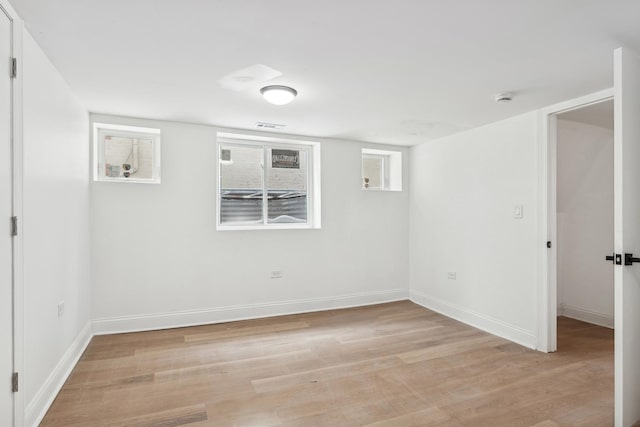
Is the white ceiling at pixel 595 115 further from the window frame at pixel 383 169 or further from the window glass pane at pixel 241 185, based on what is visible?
the window glass pane at pixel 241 185

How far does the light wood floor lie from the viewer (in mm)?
2154

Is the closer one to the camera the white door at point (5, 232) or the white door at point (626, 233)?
the white door at point (5, 232)

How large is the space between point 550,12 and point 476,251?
2723 mm

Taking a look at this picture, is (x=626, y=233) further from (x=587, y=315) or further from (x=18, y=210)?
(x=18, y=210)

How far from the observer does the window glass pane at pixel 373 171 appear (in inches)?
200

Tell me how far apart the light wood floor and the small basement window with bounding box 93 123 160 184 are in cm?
169

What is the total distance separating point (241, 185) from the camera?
4.34 m

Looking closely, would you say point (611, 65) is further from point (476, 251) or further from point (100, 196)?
point (100, 196)

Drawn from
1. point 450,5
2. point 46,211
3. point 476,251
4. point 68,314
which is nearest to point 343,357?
point 476,251

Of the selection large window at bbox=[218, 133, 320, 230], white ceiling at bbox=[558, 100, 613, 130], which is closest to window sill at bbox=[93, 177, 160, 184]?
large window at bbox=[218, 133, 320, 230]

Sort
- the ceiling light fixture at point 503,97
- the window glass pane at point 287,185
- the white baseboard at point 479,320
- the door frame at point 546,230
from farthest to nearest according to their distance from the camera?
1. the window glass pane at point 287,185
2. the white baseboard at point 479,320
3. the door frame at point 546,230
4. the ceiling light fixture at point 503,97

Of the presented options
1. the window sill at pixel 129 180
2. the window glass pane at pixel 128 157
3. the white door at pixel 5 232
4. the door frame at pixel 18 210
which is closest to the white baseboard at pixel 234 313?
the window sill at pixel 129 180

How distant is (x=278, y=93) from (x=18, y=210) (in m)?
1.83

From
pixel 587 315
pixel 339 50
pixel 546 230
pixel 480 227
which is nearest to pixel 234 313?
pixel 480 227
